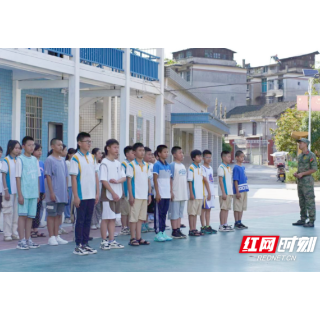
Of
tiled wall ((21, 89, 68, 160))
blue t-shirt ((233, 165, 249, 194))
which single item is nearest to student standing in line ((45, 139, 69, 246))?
blue t-shirt ((233, 165, 249, 194))

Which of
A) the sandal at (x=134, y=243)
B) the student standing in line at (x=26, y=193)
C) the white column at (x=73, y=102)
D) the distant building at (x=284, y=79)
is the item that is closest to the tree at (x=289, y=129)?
the distant building at (x=284, y=79)

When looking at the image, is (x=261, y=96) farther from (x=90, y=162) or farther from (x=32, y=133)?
(x=90, y=162)

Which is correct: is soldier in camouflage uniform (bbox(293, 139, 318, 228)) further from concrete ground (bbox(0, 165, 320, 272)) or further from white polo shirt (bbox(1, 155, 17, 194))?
white polo shirt (bbox(1, 155, 17, 194))

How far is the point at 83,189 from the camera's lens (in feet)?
27.2

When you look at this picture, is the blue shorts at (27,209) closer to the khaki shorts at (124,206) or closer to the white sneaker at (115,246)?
the white sneaker at (115,246)

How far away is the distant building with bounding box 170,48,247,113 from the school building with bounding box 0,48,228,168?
136 feet

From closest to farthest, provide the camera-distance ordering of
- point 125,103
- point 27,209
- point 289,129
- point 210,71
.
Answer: point 27,209
point 125,103
point 289,129
point 210,71

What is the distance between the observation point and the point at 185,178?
10312 millimetres

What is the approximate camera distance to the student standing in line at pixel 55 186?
29.9 feet

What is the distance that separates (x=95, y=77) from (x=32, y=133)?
233cm

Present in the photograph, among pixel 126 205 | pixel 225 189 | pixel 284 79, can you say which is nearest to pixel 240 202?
pixel 225 189

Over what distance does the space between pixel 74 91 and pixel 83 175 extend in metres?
6.20

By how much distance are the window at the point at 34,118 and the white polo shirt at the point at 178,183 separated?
643 centimetres

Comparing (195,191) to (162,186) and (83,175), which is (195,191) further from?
(83,175)
